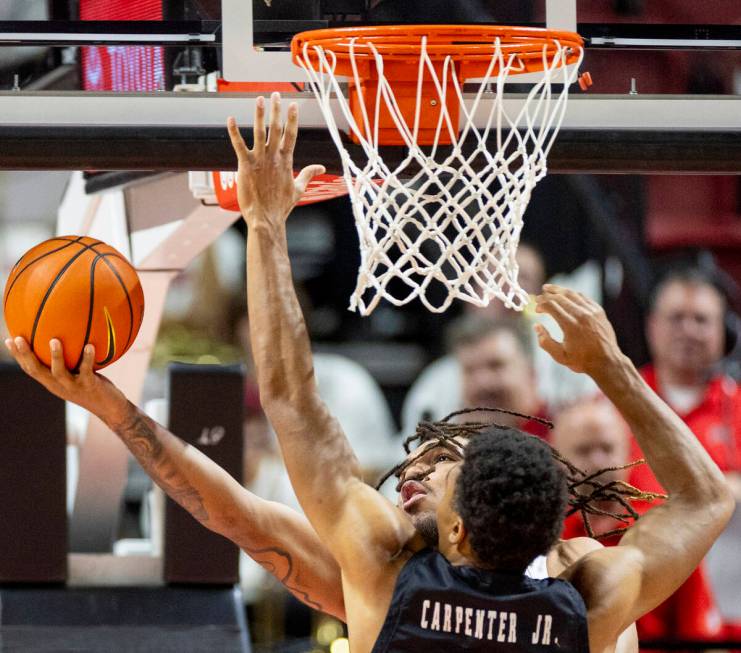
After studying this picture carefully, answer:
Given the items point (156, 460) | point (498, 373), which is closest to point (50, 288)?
point (156, 460)

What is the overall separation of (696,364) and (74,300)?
4792 mm

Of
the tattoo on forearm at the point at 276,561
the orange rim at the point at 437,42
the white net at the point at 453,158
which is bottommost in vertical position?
the tattoo on forearm at the point at 276,561

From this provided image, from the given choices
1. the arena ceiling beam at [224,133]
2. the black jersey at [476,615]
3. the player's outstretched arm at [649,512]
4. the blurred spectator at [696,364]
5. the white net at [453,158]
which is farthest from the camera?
the blurred spectator at [696,364]

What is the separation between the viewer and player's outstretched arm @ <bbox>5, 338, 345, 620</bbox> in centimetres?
224

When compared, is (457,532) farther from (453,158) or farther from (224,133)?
(224,133)

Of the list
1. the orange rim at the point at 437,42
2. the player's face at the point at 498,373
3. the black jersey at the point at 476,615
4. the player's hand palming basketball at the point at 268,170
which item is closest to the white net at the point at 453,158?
the orange rim at the point at 437,42

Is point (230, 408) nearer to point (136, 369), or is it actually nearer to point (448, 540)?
point (136, 369)

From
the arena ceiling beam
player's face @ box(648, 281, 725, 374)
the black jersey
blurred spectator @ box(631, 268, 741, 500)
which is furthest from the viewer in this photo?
player's face @ box(648, 281, 725, 374)

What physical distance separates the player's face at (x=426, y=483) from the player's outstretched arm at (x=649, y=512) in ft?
0.96

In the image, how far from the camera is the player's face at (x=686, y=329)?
21.5 feet

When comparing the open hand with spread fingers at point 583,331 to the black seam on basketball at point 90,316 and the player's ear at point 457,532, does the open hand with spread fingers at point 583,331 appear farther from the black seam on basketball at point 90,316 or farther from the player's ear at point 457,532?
the black seam on basketball at point 90,316

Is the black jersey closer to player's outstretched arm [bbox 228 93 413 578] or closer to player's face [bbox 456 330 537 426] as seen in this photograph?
player's outstretched arm [bbox 228 93 413 578]

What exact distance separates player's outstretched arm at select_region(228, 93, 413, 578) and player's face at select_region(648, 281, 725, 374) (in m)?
4.73

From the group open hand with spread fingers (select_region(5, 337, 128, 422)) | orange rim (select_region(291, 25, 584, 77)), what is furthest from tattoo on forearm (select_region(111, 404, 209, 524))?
orange rim (select_region(291, 25, 584, 77))
